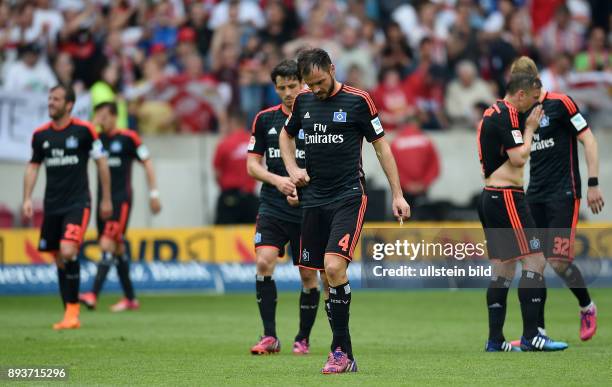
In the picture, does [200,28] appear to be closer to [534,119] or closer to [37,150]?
[37,150]

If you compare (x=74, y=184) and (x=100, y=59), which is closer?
(x=74, y=184)

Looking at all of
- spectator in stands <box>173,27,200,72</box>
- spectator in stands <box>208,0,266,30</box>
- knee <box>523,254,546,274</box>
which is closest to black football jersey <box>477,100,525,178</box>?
knee <box>523,254,546,274</box>

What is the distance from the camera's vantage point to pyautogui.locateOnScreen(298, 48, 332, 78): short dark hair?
990cm

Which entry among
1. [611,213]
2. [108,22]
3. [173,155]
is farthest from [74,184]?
[611,213]

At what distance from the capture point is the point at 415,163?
72.0 ft

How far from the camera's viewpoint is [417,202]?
22.0m

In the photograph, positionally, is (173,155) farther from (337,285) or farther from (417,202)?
(337,285)

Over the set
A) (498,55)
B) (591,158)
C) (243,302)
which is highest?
(498,55)

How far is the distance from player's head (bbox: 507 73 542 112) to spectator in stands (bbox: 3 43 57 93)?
41.2 feet

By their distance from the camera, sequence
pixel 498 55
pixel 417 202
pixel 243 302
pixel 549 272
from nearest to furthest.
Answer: pixel 549 272 < pixel 243 302 < pixel 417 202 < pixel 498 55

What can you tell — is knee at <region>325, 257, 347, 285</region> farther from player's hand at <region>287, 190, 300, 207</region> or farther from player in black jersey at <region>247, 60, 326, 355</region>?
player in black jersey at <region>247, 60, 326, 355</region>

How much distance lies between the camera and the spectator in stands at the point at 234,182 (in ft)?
70.6

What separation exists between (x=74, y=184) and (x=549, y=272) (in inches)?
248

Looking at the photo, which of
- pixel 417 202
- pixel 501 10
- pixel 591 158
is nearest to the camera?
pixel 591 158
